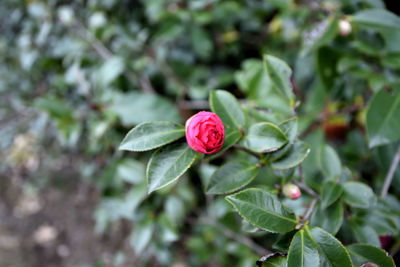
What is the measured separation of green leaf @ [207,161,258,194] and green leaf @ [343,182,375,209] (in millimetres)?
253

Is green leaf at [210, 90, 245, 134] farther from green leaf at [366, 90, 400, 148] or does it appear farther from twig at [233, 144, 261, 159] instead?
green leaf at [366, 90, 400, 148]

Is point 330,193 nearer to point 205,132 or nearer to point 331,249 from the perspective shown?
point 331,249

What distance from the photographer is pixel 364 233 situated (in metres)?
0.71

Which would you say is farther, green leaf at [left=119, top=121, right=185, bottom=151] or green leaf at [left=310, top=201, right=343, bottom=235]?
green leaf at [left=310, top=201, right=343, bottom=235]

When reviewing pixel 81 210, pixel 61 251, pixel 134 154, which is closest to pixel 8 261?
pixel 61 251

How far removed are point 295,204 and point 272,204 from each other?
0.25 m

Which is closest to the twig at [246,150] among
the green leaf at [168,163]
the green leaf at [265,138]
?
the green leaf at [265,138]

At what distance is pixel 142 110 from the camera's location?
137cm

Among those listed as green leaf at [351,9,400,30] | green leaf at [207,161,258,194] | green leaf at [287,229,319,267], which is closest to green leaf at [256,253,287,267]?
green leaf at [287,229,319,267]

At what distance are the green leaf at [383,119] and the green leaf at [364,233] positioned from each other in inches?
8.0

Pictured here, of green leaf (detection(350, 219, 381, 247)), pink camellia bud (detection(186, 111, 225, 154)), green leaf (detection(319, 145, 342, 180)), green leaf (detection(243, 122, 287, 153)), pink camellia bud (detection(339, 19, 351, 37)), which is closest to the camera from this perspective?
pink camellia bud (detection(186, 111, 225, 154))

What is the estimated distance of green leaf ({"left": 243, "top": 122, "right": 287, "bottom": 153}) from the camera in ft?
1.93

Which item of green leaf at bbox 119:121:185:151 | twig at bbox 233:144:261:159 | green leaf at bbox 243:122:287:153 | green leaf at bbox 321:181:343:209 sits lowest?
green leaf at bbox 321:181:343:209

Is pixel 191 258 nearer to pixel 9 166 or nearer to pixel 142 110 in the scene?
pixel 142 110
